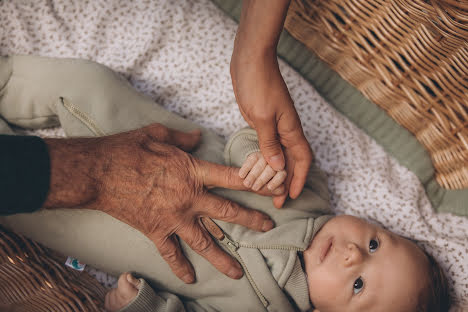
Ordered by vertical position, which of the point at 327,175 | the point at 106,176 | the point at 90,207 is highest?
the point at 327,175

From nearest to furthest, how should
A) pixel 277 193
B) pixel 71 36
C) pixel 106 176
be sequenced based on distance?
pixel 106 176 < pixel 277 193 < pixel 71 36

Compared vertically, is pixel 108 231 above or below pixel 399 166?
below

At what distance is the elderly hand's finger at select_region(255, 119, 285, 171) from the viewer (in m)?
0.90

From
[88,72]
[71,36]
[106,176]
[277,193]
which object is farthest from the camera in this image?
[71,36]

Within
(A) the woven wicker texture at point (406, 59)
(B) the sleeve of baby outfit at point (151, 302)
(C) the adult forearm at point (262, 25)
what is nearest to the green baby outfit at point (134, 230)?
(B) the sleeve of baby outfit at point (151, 302)

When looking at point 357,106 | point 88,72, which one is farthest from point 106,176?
point 357,106

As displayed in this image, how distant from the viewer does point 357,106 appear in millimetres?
1460

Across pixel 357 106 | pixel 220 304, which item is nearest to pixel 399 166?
pixel 357 106

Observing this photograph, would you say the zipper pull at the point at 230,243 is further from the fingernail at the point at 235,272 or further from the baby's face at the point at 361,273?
the baby's face at the point at 361,273

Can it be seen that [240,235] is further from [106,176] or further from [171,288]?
[106,176]

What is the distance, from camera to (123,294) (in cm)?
102

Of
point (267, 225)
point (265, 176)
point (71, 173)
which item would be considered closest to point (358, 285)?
point (267, 225)

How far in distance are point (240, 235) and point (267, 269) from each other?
0.14m

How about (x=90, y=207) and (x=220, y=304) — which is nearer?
(x=90, y=207)
